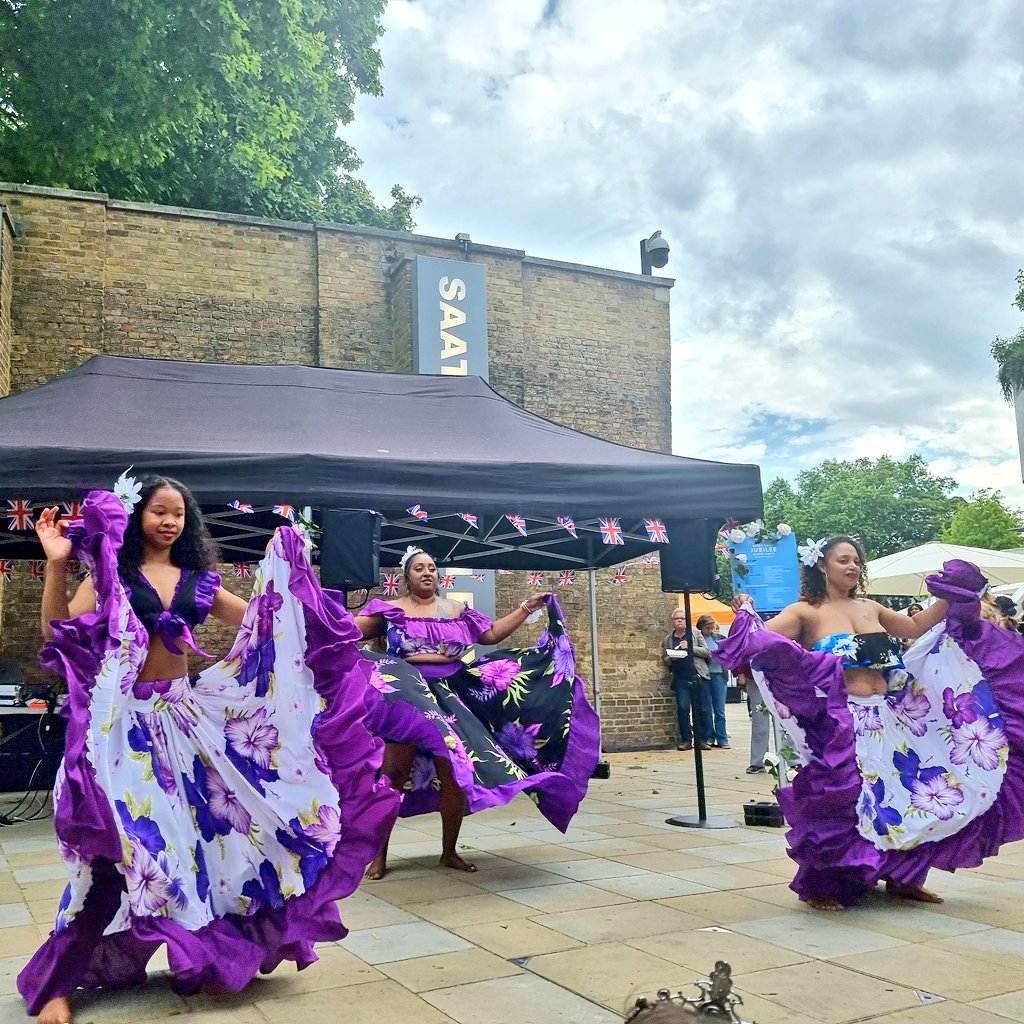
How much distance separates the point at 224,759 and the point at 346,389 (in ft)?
16.0

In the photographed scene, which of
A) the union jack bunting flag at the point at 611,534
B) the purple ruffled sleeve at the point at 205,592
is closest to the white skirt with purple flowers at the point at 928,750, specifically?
the union jack bunting flag at the point at 611,534

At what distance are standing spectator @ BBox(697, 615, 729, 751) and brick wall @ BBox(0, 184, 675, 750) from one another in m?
0.64

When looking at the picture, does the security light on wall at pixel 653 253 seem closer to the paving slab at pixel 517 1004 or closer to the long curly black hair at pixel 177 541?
the long curly black hair at pixel 177 541

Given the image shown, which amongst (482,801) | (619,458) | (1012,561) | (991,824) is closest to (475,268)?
(619,458)

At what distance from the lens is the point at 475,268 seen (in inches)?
515

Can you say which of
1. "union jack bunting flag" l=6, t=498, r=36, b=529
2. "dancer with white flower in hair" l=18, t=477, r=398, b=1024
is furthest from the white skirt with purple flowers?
"union jack bunting flag" l=6, t=498, r=36, b=529

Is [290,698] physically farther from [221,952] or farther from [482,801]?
[482,801]

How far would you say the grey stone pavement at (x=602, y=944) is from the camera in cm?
332

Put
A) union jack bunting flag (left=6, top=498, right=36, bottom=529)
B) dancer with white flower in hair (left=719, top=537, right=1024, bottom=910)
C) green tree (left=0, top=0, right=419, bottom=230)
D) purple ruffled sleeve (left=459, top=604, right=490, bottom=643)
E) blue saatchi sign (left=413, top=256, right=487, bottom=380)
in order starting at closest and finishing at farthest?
dancer with white flower in hair (left=719, top=537, right=1024, bottom=910) → purple ruffled sleeve (left=459, top=604, right=490, bottom=643) → union jack bunting flag (left=6, top=498, right=36, bottom=529) → green tree (left=0, top=0, right=419, bottom=230) → blue saatchi sign (left=413, top=256, right=487, bottom=380)

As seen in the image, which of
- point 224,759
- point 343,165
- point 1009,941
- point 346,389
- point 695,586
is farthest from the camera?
point 343,165

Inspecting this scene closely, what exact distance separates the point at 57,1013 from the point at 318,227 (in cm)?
1107

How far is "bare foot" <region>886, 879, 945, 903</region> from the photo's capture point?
4.72 m

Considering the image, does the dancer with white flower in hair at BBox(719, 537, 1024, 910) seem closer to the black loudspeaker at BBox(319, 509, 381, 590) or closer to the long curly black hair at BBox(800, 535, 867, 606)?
the long curly black hair at BBox(800, 535, 867, 606)

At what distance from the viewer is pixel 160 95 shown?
1284cm
